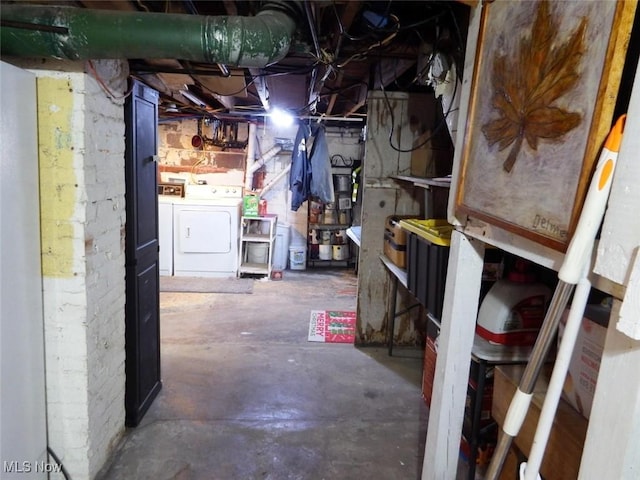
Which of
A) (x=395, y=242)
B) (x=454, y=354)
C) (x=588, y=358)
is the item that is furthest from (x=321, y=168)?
(x=588, y=358)

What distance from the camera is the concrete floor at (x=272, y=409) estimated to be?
208 cm

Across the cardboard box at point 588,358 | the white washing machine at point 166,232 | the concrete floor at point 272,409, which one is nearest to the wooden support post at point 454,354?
the cardboard box at point 588,358

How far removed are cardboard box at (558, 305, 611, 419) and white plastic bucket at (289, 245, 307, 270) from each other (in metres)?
4.81

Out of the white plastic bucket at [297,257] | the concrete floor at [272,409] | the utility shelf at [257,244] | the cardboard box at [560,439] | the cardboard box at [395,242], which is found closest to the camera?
the cardboard box at [560,439]

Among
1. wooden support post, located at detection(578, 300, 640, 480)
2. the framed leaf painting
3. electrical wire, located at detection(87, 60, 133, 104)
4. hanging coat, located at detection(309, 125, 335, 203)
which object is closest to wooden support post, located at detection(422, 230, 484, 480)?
the framed leaf painting

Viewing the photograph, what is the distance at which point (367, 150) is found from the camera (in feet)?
10.8

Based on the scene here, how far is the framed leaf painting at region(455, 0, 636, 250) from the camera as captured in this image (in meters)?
0.73

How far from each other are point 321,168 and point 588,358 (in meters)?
4.33

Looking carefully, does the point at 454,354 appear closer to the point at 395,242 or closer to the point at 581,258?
the point at 581,258

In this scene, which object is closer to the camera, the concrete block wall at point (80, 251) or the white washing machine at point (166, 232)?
the concrete block wall at point (80, 251)

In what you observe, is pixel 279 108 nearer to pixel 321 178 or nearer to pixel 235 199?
pixel 321 178

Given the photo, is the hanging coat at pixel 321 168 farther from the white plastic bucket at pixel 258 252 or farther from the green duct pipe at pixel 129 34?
the green duct pipe at pixel 129 34

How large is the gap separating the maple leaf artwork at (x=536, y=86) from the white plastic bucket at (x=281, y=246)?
498 cm

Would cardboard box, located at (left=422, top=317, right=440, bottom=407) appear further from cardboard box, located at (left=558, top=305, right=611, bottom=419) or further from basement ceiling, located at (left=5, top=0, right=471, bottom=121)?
basement ceiling, located at (left=5, top=0, right=471, bottom=121)
